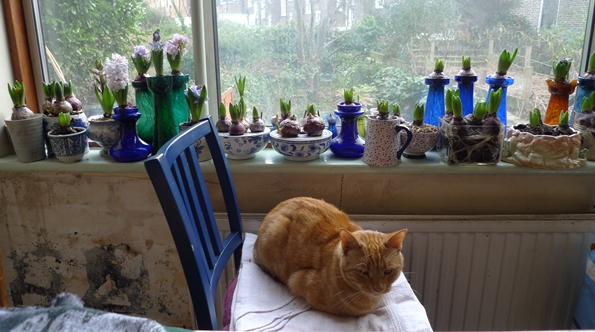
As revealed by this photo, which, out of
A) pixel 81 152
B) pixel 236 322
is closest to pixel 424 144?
pixel 236 322

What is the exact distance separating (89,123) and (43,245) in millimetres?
440

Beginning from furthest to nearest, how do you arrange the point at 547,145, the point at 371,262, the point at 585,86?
the point at 585,86 → the point at 547,145 → the point at 371,262

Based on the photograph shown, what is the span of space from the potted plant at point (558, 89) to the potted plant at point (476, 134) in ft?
0.84

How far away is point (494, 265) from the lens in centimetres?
141

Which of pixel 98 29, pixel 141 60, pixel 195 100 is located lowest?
pixel 195 100

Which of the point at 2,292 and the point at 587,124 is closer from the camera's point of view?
the point at 587,124

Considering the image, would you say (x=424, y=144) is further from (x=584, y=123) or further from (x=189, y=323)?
(x=189, y=323)

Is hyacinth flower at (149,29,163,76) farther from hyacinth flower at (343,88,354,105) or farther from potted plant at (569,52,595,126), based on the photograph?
potted plant at (569,52,595,126)

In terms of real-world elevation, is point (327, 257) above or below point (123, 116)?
below

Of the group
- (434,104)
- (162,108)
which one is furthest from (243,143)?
A: (434,104)

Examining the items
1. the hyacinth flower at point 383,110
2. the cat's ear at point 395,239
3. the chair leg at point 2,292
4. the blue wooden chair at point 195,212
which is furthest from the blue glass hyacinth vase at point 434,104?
the chair leg at point 2,292

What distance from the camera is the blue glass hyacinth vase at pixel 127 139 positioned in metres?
1.38

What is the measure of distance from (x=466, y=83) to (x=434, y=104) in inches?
4.6

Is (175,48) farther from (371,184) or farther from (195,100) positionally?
(371,184)
